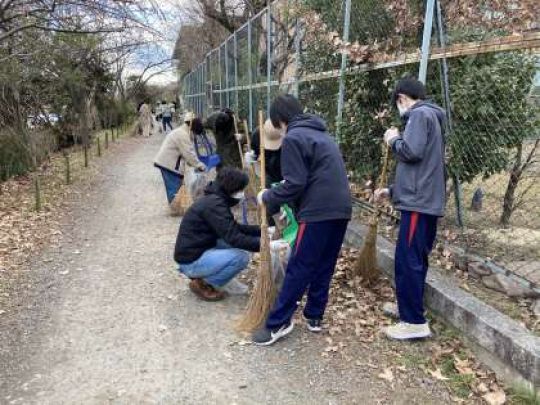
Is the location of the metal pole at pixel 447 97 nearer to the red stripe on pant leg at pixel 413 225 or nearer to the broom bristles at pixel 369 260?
the broom bristles at pixel 369 260

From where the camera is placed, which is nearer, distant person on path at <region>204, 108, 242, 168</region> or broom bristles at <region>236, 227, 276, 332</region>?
broom bristles at <region>236, 227, 276, 332</region>

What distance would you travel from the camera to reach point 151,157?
15.8 meters

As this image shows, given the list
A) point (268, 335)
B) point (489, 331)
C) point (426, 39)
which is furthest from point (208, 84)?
point (489, 331)

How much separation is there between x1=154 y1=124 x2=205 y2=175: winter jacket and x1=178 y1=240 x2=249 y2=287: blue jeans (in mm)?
3090

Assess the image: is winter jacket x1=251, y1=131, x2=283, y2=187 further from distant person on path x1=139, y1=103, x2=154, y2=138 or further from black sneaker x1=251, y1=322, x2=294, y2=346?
distant person on path x1=139, y1=103, x2=154, y2=138

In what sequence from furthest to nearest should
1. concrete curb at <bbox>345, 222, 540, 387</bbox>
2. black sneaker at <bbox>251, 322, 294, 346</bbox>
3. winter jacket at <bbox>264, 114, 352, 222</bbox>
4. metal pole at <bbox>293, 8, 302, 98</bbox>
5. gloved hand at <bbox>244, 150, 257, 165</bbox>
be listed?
metal pole at <bbox>293, 8, 302, 98</bbox> → gloved hand at <bbox>244, 150, 257, 165</bbox> → black sneaker at <bbox>251, 322, 294, 346</bbox> → winter jacket at <bbox>264, 114, 352, 222</bbox> → concrete curb at <bbox>345, 222, 540, 387</bbox>

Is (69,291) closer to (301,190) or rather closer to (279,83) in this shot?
(301,190)

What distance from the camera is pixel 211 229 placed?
423 cm

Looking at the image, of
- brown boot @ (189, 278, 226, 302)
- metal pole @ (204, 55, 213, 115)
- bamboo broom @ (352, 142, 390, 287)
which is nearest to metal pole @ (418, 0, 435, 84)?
bamboo broom @ (352, 142, 390, 287)

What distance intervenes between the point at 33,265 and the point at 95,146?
1297cm

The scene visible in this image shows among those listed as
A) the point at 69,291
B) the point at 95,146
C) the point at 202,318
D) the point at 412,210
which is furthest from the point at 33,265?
the point at 95,146

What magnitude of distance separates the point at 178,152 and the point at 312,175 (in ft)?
13.7

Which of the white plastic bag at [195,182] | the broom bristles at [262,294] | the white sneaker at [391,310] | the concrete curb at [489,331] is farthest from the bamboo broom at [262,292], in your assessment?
the white plastic bag at [195,182]

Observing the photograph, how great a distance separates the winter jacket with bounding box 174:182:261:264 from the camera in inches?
159
